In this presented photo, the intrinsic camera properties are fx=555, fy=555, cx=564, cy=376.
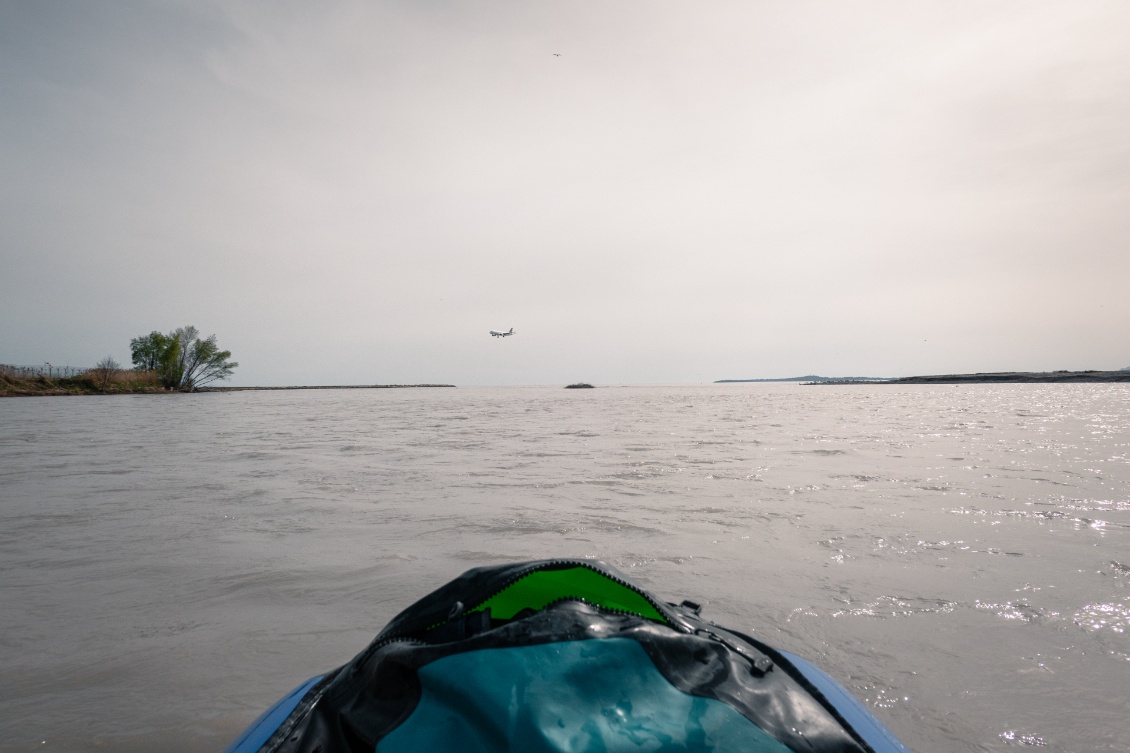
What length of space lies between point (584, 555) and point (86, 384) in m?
53.3

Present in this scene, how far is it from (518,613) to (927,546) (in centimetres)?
393

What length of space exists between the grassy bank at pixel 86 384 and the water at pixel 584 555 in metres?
38.6

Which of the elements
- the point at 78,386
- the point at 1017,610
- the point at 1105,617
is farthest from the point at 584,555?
the point at 78,386

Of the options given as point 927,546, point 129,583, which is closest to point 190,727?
point 129,583

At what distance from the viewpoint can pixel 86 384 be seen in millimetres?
42594

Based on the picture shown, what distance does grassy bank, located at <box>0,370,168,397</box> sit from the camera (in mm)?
35625

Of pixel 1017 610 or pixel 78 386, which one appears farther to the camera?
pixel 78 386

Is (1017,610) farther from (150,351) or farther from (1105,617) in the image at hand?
(150,351)

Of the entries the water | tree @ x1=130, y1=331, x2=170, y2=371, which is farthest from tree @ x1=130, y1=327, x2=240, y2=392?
the water

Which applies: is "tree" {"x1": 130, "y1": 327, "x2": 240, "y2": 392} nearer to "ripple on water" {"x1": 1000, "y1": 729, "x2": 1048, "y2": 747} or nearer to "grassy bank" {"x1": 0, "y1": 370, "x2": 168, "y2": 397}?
"grassy bank" {"x1": 0, "y1": 370, "x2": 168, "y2": 397}

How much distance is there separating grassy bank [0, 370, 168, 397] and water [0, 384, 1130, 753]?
38.6 m

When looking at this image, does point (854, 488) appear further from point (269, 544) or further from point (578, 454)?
point (269, 544)

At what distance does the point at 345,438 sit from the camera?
476 inches

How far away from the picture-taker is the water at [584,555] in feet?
7.09
